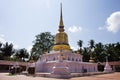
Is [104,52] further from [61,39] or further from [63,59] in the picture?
[63,59]

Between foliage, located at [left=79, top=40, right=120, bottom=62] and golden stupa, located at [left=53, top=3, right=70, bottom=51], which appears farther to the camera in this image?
foliage, located at [left=79, top=40, right=120, bottom=62]

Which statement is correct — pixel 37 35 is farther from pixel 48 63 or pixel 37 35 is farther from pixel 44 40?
pixel 48 63

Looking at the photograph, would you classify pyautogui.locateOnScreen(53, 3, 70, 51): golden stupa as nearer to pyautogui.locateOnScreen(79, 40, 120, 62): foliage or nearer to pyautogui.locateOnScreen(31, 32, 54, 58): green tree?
pyautogui.locateOnScreen(31, 32, 54, 58): green tree

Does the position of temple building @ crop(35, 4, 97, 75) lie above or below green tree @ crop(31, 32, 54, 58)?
below

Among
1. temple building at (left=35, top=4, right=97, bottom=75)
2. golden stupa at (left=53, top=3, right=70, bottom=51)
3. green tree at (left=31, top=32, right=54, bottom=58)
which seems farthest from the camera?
green tree at (left=31, top=32, right=54, bottom=58)

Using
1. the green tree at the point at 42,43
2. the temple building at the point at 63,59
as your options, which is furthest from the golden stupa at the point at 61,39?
the green tree at the point at 42,43

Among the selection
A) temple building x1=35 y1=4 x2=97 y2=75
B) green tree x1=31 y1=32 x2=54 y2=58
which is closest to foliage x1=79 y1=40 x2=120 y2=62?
green tree x1=31 y1=32 x2=54 y2=58

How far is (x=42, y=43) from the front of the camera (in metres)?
49.7

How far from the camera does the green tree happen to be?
1925 inches

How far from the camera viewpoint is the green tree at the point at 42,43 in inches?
1925

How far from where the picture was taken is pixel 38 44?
163 feet

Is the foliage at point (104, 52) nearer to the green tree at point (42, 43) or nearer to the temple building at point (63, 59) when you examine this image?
the green tree at point (42, 43)

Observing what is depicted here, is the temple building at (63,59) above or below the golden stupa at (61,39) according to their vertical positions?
below

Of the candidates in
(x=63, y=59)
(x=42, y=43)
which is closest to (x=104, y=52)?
(x=42, y=43)
